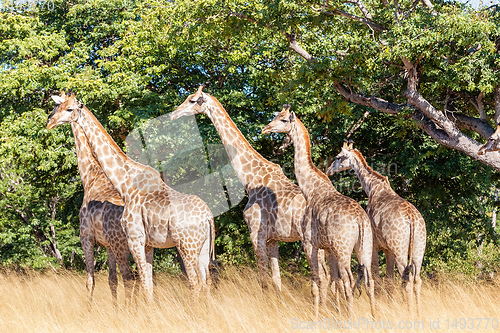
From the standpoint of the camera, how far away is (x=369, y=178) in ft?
30.3

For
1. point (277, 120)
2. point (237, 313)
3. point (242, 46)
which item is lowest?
point (237, 313)

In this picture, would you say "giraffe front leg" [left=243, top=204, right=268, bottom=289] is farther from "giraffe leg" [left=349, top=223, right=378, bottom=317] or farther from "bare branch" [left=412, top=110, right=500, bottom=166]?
"bare branch" [left=412, top=110, right=500, bottom=166]

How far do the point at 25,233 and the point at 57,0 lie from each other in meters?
7.65

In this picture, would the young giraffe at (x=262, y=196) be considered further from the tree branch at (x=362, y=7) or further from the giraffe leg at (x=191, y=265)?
the tree branch at (x=362, y=7)

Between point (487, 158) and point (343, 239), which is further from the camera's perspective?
point (487, 158)

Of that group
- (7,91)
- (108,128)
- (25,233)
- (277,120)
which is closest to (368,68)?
(277,120)

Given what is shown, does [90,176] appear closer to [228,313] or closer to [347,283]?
[228,313]

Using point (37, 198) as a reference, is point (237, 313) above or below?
below

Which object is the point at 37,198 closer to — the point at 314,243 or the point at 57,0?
the point at 57,0

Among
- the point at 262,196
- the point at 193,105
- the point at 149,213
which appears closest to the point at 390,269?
the point at 262,196

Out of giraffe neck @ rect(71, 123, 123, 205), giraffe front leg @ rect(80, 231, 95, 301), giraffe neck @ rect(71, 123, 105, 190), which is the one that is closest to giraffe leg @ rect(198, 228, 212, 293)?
giraffe neck @ rect(71, 123, 123, 205)

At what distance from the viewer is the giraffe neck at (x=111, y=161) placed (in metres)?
8.13

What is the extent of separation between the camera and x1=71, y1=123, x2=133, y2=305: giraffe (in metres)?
8.32

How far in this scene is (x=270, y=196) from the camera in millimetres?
8656
